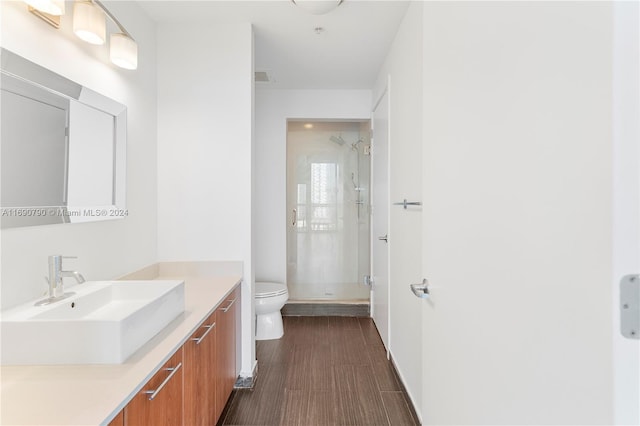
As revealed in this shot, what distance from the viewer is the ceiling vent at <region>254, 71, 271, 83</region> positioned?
10.5ft

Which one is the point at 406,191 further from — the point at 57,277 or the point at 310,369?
the point at 57,277

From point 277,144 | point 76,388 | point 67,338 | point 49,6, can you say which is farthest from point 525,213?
point 277,144

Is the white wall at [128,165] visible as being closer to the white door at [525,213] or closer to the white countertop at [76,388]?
the white countertop at [76,388]

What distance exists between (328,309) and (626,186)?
3603mm

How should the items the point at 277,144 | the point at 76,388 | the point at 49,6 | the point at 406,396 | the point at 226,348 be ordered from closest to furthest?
1. the point at 76,388
2. the point at 49,6
3. the point at 226,348
4. the point at 406,396
5. the point at 277,144

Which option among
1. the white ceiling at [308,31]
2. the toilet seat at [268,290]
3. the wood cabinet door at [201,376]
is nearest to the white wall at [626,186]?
the wood cabinet door at [201,376]

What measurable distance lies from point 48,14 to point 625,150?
1.84 meters

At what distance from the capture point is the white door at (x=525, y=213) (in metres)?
0.46

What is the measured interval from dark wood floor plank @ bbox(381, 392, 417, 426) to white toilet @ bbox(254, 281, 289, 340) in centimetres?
121

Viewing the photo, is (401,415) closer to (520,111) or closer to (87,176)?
(520,111)

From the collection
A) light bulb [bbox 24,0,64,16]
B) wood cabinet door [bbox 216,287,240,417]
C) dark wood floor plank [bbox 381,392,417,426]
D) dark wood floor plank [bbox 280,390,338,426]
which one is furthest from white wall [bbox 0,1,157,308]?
dark wood floor plank [bbox 381,392,417,426]

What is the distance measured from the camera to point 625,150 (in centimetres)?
42

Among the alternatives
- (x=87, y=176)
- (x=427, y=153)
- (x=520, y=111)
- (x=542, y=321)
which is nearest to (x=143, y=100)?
(x=87, y=176)

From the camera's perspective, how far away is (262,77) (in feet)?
10.8
